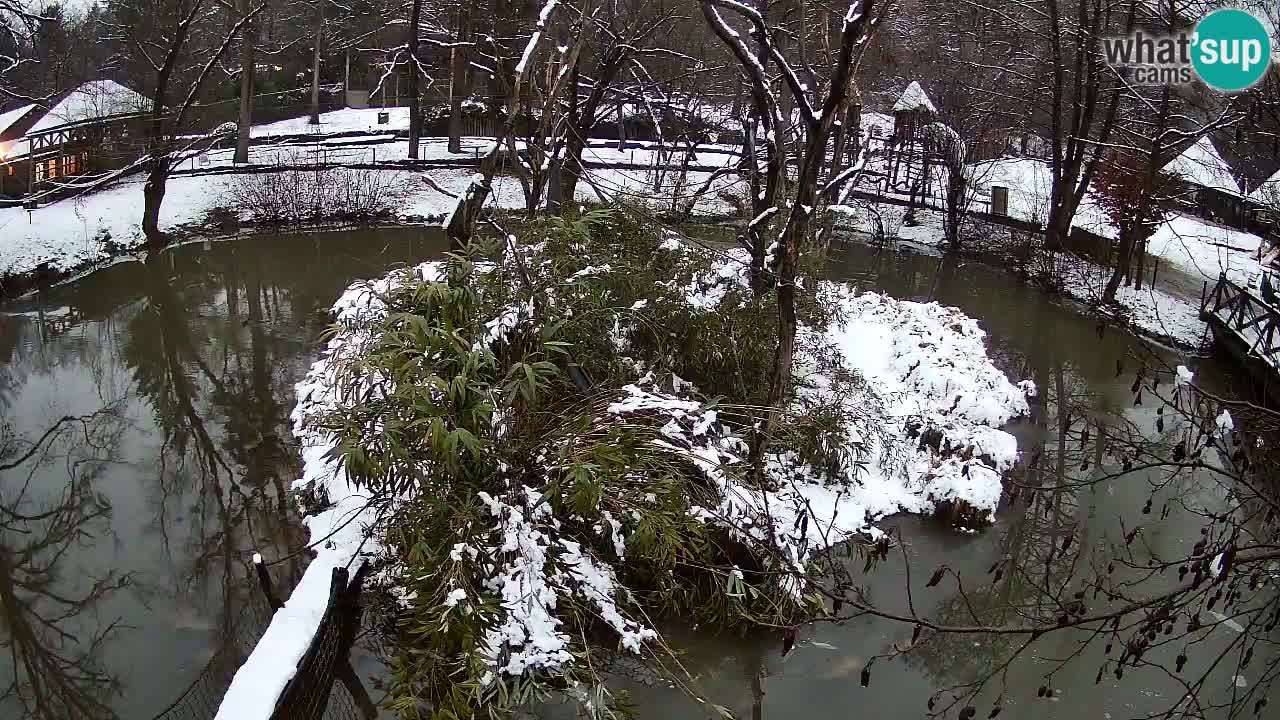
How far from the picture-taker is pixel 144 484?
9.30 metres

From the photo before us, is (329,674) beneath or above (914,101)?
beneath

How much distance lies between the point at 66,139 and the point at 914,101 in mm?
18567

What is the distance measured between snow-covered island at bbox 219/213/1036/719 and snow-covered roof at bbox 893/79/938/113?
1428 centimetres

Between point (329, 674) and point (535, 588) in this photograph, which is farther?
point (329, 674)

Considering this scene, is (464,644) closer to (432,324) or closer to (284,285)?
(432,324)

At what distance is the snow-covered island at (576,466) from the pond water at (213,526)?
472 mm

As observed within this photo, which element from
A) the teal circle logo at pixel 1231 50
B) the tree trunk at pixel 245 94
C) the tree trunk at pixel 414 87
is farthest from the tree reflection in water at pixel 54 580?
the teal circle logo at pixel 1231 50

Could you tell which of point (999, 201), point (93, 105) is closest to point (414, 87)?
point (93, 105)

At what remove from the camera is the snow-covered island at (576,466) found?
5.65m

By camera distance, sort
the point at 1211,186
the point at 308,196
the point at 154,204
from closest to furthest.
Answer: the point at 154,204, the point at 1211,186, the point at 308,196

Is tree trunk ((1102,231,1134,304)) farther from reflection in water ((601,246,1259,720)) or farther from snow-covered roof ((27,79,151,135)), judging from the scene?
snow-covered roof ((27,79,151,135))

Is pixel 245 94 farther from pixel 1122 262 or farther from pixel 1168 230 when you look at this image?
pixel 1168 230

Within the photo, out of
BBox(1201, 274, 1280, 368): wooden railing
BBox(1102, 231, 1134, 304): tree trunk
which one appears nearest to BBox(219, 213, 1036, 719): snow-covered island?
BBox(1201, 274, 1280, 368): wooden railing

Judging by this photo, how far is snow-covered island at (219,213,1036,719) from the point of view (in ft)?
18.5
